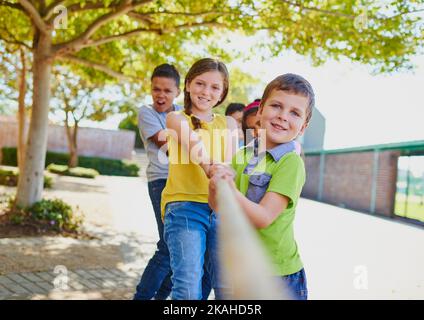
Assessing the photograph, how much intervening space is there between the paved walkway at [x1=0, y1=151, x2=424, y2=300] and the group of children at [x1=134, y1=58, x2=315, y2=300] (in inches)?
78.5

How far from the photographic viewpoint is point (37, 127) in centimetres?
812

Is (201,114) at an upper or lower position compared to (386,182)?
upper

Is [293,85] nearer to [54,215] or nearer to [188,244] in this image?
[188,244]

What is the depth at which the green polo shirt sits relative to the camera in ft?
6.75

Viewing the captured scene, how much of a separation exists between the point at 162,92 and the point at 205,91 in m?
0.93

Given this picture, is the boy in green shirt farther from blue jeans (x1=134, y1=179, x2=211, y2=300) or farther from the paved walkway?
the paved walkway

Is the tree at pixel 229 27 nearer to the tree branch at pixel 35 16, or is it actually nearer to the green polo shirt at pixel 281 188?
the tree branch at pixel 35 16

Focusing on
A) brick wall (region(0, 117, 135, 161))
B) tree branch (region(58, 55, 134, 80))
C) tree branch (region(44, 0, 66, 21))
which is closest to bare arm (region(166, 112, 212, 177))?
tree branch (region(44, 0, 66, 21))

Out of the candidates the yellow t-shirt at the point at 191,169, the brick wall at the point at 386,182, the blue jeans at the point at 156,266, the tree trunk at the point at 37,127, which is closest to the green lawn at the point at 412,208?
the brick wall at the point at 386,182

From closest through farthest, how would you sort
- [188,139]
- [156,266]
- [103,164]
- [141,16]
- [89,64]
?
[188,139] < [156,266] < [141,16] < [89,64] < [103,164]

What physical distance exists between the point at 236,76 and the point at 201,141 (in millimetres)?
10491

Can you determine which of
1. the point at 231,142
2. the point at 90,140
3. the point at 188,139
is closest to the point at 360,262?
the point at 231,142

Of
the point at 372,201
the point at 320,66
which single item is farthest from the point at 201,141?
the point at 372,201

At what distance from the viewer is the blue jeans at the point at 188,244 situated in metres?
2.46
